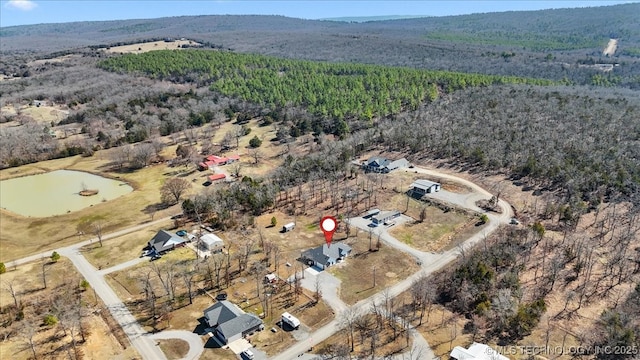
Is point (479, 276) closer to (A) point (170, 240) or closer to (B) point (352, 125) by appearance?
(A) point (170, 240)

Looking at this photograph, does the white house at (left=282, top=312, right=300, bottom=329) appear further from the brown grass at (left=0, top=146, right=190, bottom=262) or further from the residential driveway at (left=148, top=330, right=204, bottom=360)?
the brown grass at (left=0, top=146, right=190, bottom=262)

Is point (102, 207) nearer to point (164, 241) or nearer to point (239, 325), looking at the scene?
point (164, 241)

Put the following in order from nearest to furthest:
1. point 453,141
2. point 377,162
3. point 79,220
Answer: point 79,220 < point 377,162 < point 453,141

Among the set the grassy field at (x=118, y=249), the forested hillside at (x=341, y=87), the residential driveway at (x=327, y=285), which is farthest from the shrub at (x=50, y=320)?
the forested hillside at (x=341, y=87)

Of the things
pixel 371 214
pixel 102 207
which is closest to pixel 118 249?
pixel 102 207

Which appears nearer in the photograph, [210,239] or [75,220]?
[210,239]

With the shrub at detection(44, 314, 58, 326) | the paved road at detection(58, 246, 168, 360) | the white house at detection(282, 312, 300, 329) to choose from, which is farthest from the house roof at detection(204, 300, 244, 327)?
the shrub at detection(44, 314, 58, 326)

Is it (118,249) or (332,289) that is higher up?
(118,249)
